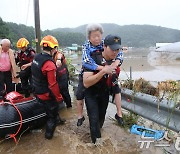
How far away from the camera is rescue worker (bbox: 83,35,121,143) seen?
129 inches

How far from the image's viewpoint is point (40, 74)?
161 inches

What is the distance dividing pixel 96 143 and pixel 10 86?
13.6 ft

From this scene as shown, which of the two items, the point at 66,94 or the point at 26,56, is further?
the point at 26,56

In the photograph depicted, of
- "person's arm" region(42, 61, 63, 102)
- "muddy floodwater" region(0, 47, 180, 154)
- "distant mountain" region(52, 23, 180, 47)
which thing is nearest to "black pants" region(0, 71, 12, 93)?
"muddy floodwater" region(0, 47, 180, 154)

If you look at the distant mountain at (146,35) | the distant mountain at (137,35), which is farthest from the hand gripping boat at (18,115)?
the distant mountain at (146,35)

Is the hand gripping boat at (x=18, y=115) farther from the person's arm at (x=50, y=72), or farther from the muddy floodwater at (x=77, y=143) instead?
the person's arm at (x=50, y=72)

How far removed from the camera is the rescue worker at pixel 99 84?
3270mm

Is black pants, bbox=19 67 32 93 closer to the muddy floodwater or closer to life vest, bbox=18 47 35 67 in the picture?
life vest, bbox=18 47 35 67

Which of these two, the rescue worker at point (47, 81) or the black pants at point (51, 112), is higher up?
the rescue worker at point (47, 81)

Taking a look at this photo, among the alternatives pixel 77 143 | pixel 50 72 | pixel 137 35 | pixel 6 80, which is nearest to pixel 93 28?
pixel 50 72

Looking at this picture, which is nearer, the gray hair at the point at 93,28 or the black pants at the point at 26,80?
the gray hair at the point at 93,28

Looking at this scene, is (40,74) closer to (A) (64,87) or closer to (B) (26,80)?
(A) (64,87)

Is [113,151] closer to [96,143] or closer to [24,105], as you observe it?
[96,143]

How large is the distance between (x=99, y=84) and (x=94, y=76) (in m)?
0.36
